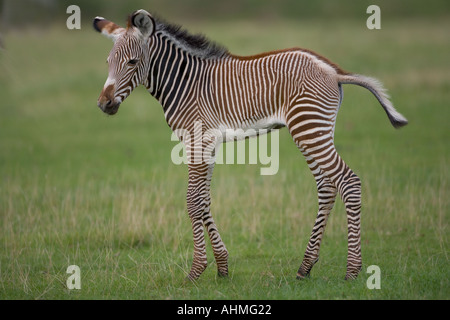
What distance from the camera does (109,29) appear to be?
8094 millimetres

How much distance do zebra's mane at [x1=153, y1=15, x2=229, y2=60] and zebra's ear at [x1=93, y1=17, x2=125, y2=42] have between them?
56 cm

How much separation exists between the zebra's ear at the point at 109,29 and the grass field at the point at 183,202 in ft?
6.98

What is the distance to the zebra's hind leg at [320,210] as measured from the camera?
317 inches

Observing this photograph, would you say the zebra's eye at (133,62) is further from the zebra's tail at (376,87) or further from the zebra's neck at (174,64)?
the zebra's tail at (376,87)

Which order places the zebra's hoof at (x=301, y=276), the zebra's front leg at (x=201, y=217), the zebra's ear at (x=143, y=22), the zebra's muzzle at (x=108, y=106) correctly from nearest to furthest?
the zebra's muzzle at (x=108, y=106) → the zebra's ear at (x=143, y=22) → the zebra's front leg at (x=201, y=217) → the zebra's hoof at (x=301, y=276)

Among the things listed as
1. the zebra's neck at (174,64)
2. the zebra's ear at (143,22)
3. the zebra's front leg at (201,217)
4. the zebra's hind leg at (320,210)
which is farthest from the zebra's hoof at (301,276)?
the zebra's ear at (143,22)

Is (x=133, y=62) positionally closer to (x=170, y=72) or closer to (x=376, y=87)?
(x=170, y=72)

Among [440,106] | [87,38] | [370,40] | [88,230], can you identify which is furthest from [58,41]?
[88,230]

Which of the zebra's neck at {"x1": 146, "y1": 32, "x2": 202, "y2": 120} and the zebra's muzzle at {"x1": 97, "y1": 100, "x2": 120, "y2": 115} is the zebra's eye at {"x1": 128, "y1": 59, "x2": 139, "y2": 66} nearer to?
the zebra's neck at {"x1": 146, "y1": 32, "x2": 202, "y2": 120}

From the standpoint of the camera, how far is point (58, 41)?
114ft

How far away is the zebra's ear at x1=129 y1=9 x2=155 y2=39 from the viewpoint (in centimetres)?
767

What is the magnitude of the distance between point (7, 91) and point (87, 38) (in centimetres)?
998

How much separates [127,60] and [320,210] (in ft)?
10.8
